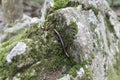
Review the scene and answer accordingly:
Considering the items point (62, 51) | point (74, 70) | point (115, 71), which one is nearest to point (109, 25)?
point (115, 71)

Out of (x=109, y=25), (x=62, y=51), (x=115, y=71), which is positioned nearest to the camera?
(x=62, y=51)

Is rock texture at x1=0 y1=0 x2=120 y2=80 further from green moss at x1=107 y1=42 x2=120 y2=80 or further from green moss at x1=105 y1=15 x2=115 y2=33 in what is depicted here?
green moss at x1=105 y1=15 x2=115 y2=33

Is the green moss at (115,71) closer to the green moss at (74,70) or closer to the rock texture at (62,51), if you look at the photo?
the rock texture at (62,51)

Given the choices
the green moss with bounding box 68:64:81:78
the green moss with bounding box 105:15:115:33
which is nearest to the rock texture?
the green moss with bounding box 68:64:81:78

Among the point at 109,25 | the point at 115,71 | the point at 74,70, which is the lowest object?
the point at 115,71

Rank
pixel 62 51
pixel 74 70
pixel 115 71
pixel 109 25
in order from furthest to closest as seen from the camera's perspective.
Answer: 1. pixel 109 25
2. pixel 115 71
3. pixel 62 51
4. pixel 74 70

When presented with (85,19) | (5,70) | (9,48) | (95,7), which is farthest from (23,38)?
(95,7)

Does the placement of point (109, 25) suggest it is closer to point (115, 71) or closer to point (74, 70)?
point (115, 71)

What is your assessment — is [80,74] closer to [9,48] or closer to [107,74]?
[107,74]

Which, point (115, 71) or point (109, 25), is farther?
point (109, 25)
